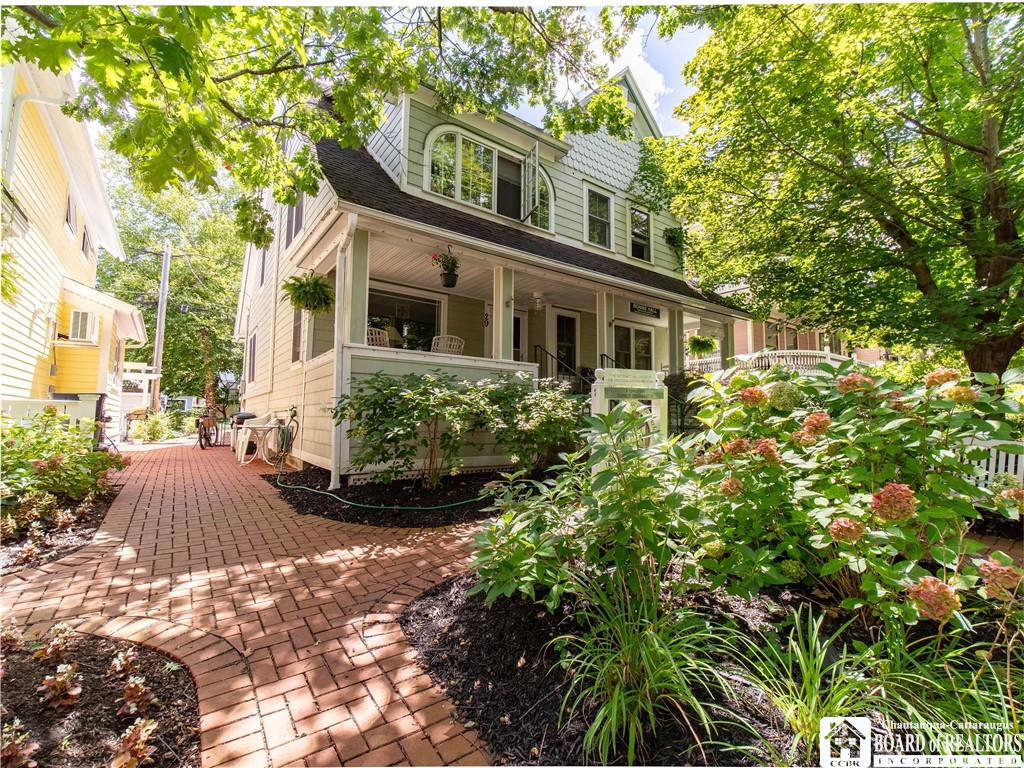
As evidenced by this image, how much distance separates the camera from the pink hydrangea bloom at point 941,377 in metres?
1.67

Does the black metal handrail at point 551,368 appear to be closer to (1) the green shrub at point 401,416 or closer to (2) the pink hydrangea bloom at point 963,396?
(1) the green shrub at point 401,416

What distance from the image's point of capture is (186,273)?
77.1ft

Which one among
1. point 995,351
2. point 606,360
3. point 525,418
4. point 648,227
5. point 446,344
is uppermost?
point 648,227

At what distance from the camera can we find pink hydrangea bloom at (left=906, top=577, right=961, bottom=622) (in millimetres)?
1304

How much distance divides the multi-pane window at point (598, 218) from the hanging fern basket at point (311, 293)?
21.4ft

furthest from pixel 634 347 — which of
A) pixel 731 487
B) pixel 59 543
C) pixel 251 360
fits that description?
pixel 251 360

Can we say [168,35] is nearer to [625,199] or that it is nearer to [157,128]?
[157,128]

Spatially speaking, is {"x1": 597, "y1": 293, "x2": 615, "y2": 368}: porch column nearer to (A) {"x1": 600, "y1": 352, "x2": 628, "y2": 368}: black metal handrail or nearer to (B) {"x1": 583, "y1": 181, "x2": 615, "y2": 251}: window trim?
(A) {"x1": 600, "y1": 352, "x2": 628, "y2": 368}: black metal handrail

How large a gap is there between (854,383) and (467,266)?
6.71 metres

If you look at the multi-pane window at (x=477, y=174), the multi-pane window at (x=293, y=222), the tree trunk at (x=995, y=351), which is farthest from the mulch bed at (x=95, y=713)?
the tree trunk at (x=995, y=351)

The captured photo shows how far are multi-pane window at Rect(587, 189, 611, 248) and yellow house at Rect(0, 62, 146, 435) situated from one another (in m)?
9.42

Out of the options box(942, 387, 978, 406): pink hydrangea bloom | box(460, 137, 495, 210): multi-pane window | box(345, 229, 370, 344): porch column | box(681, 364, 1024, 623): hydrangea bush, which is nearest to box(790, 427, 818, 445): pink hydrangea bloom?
box(681, 364, 1024, 623): hydrangea bush

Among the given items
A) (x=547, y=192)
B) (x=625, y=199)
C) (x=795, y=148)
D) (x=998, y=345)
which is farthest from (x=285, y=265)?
(x=998, y=345)

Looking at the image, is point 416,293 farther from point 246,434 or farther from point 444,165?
point 246,434
